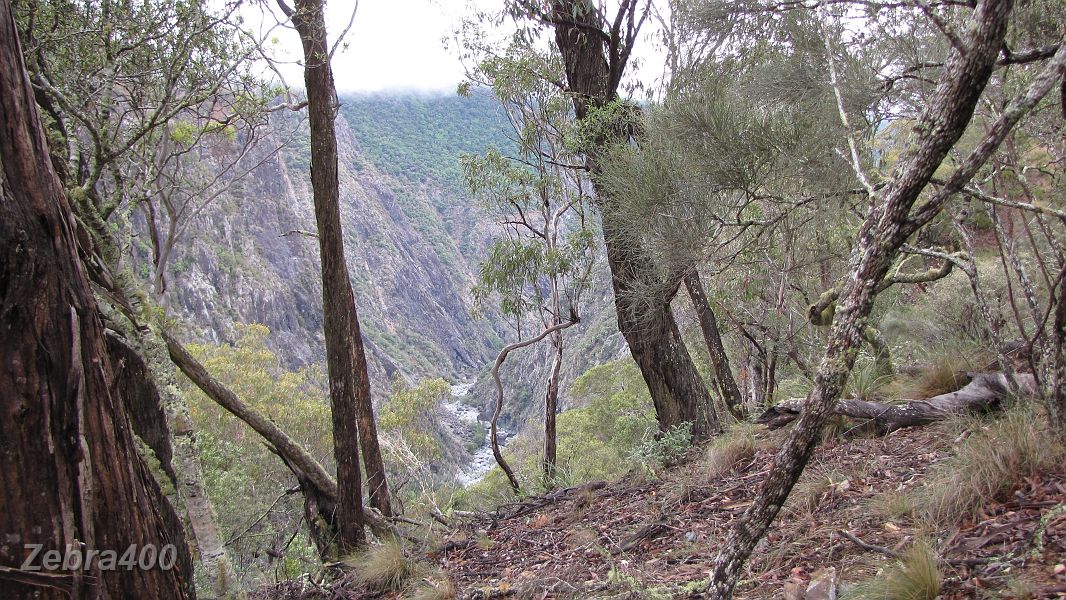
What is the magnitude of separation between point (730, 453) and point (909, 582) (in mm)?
2349

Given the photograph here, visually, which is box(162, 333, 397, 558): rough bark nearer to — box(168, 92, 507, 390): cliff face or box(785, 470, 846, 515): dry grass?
box(785, 470, 846, 515): dry grass

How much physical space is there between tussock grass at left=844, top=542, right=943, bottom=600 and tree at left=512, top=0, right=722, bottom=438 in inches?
131

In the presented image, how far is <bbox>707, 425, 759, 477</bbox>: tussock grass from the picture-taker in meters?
4.12

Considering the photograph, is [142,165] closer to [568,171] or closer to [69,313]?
[568,171]

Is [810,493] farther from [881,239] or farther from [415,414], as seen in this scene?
[415,414]

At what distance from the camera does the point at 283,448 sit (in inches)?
184

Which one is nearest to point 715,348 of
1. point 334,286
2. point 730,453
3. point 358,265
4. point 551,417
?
point 730,453

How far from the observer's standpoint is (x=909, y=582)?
72.7 inches

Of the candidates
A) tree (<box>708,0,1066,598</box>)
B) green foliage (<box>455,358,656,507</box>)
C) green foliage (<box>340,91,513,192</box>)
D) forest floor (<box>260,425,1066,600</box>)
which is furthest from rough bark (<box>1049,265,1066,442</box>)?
green foliage (<box>340,91,513,192</box>)

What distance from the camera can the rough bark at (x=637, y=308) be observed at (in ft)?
18.2

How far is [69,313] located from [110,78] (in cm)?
422

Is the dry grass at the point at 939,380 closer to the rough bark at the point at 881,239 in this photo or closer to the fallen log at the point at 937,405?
the fallen log at the point at 937,405

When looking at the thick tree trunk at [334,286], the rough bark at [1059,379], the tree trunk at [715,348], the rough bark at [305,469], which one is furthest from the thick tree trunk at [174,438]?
the tree trunk at [715,348]

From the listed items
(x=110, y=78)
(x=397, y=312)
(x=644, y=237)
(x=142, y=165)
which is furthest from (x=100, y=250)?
(x=397, y=312)
